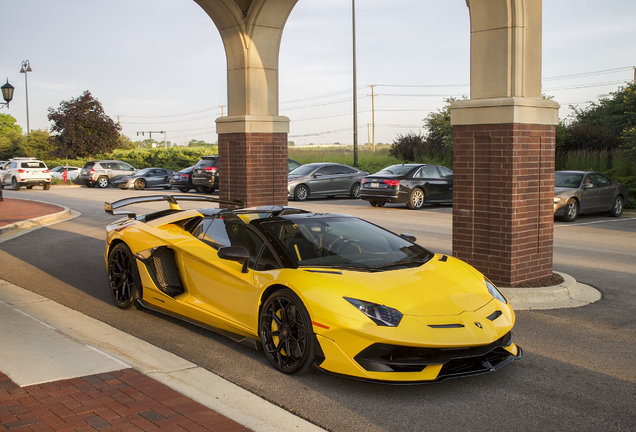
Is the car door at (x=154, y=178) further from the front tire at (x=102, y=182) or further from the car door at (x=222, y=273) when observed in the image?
the car door at (x=222, y=273)

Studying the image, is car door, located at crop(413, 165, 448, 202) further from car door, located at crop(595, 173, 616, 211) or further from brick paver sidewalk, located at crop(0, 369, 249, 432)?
brick paver sidewalk, located at crop(0, 369, 249, 432)

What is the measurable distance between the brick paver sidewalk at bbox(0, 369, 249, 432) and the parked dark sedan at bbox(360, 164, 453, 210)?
1618 centimetres

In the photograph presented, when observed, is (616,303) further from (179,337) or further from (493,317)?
(179,337)

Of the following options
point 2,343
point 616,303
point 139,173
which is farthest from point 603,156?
point 2,343

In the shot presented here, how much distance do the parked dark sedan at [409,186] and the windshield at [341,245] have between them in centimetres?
1421

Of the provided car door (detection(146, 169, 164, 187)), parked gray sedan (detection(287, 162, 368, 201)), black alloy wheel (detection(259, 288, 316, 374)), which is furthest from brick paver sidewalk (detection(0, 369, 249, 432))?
car door (detection(146, 169, 164, 187))

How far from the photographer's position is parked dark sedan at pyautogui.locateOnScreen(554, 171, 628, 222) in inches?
649

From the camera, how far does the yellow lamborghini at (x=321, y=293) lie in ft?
13.9

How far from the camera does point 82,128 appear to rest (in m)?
51.4

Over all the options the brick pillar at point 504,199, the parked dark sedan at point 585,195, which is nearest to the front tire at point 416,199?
the parked dark sedan at point 585,195

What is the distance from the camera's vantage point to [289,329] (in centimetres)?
471

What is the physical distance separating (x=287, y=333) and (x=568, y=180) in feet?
48.7

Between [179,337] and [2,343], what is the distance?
1.53m

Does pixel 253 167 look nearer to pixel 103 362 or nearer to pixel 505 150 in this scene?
pixel 505 150
